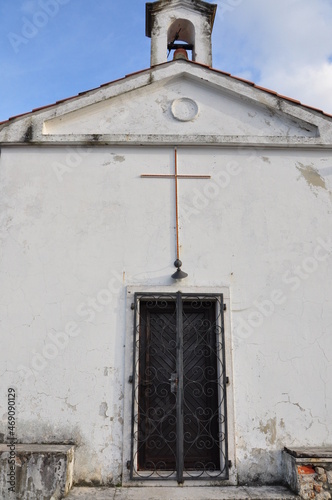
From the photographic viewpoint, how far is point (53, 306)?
4992mm

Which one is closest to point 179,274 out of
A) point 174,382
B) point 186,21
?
point 174,382

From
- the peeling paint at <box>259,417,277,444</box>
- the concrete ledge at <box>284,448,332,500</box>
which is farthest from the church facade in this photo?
the concrete ledge at <box>284,448,332,500</box>

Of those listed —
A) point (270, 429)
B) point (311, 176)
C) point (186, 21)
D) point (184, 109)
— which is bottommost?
point (270, 429)

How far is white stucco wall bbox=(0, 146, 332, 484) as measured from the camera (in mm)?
4695

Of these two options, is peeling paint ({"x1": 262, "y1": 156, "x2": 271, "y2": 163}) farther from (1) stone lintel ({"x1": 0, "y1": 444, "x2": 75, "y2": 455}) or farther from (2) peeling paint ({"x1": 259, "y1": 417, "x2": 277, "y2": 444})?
(1) stone lintel ({"x1": 0, "y1": 444, "x2": 75, "y2": 455})

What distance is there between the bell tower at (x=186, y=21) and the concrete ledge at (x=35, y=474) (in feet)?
19.7

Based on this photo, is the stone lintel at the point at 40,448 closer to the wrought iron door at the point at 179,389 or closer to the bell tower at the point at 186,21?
the wrought iron door at the point at 179,389

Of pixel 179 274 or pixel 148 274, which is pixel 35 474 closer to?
pixel 148 274

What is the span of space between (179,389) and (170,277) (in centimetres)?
134

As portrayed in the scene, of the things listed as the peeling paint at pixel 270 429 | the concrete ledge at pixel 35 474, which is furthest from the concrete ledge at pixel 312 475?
the concrete ledge at pixel 35 474

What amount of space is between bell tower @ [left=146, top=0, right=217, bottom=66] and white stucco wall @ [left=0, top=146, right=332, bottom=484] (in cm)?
222

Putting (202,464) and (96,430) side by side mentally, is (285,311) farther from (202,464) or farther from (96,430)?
(96,430)

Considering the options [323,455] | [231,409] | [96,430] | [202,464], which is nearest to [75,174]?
[96,430]

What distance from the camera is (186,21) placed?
6.94 meters
